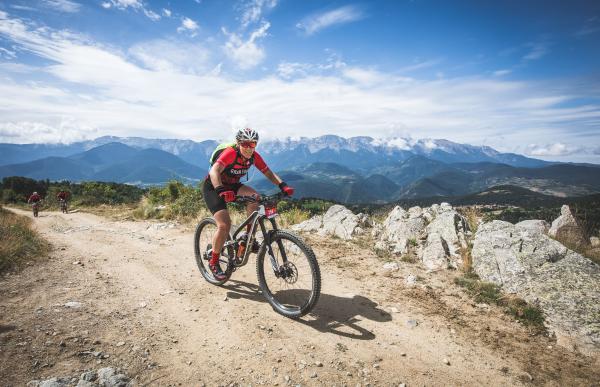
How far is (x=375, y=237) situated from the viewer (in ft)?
39.1

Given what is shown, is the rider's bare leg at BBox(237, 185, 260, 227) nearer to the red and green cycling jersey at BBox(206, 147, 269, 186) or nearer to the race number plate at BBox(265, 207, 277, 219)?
the red and green cycling jersey at BBox(206, 147, 269, 186)

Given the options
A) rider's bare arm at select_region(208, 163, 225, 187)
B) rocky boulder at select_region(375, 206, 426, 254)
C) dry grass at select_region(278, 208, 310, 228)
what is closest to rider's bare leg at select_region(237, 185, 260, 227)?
rider's bare arm at select_region(208, 163, 225, 187)

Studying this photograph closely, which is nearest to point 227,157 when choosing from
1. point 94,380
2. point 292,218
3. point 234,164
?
point 234,164

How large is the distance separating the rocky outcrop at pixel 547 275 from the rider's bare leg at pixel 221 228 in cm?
673

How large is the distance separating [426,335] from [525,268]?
11.7 feet

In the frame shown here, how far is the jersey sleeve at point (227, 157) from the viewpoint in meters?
6.65

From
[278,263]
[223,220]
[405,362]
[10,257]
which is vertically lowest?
[405,362]

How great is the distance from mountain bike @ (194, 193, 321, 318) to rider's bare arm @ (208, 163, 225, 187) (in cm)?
56

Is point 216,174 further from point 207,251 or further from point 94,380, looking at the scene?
point 94,380

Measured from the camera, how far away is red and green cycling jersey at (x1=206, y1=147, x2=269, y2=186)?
672 cm

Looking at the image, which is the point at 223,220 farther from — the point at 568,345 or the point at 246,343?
the point at 568,345

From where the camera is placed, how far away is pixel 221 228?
22.6 ft

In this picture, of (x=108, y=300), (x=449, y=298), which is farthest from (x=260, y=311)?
(x=449, y=298)

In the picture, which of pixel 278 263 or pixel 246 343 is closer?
pixel 246 343
